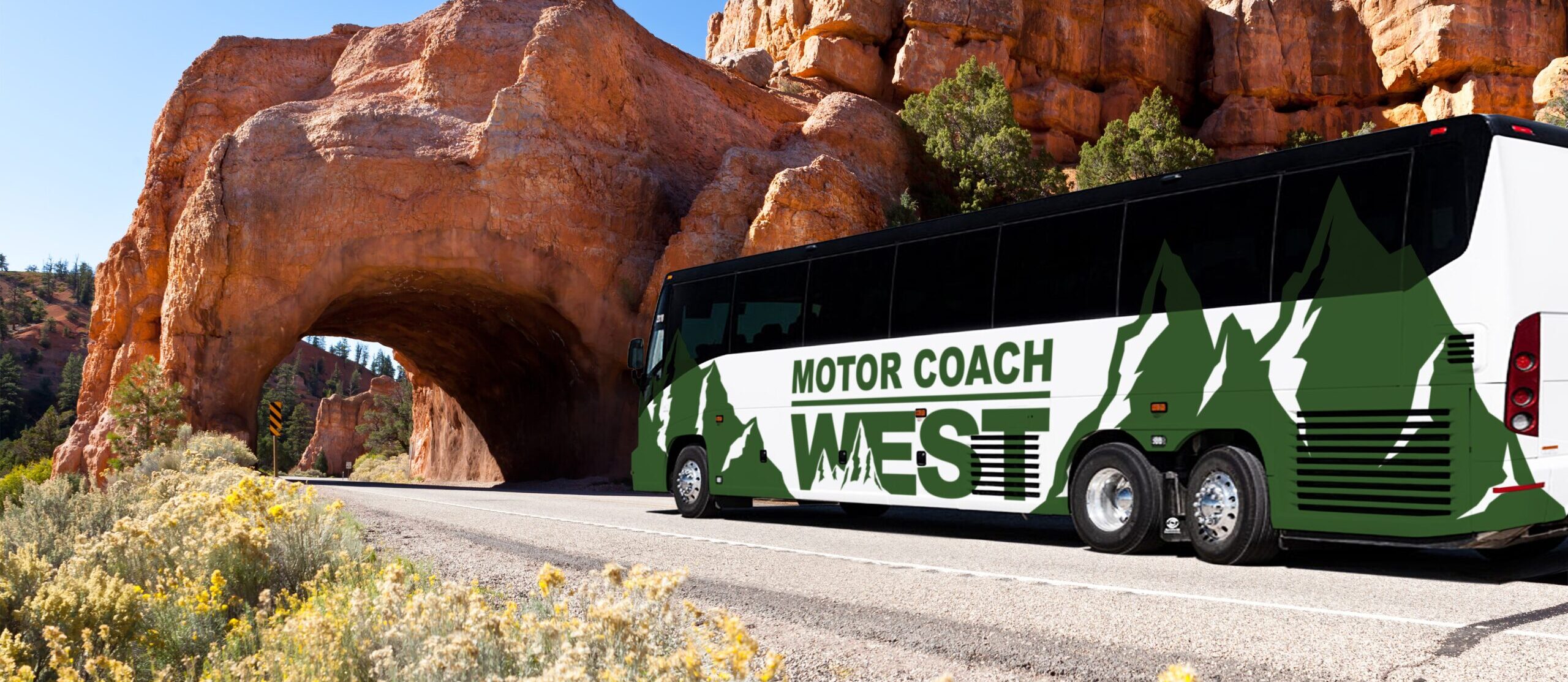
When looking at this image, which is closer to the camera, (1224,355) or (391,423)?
(1224,355)

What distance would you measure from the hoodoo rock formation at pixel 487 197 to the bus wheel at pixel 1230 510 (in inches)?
746

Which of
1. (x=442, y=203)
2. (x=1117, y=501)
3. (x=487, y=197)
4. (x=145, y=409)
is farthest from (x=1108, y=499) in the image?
(x=145, y=409)

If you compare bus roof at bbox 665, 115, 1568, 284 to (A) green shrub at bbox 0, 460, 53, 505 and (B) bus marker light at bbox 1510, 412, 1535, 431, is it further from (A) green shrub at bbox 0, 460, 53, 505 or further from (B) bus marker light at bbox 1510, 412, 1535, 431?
(A) green shrub at bbox 0, 460, 53, 505

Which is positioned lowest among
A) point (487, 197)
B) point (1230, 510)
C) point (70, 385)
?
point (1230, 510)

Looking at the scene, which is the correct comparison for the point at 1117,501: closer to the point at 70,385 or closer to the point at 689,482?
the point at 689,482

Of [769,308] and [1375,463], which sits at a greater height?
[769,308]

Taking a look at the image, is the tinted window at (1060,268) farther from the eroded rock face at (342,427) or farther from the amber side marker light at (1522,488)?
the eroded rock face at (342,427)

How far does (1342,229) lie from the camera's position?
8781 millimetres

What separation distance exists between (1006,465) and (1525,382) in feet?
15.5

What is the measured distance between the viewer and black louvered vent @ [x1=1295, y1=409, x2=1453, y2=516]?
805cm

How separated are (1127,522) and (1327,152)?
360 cm

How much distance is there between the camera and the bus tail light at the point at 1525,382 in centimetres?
786

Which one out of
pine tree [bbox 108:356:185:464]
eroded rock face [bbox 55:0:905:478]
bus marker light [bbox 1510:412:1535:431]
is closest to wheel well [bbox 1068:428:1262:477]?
bus marker light [bbox 1510:412:1535:431]

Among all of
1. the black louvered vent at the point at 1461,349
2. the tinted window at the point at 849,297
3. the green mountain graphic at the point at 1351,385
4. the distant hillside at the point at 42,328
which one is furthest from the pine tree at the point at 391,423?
the black louvered vent at the point at 1461,349
